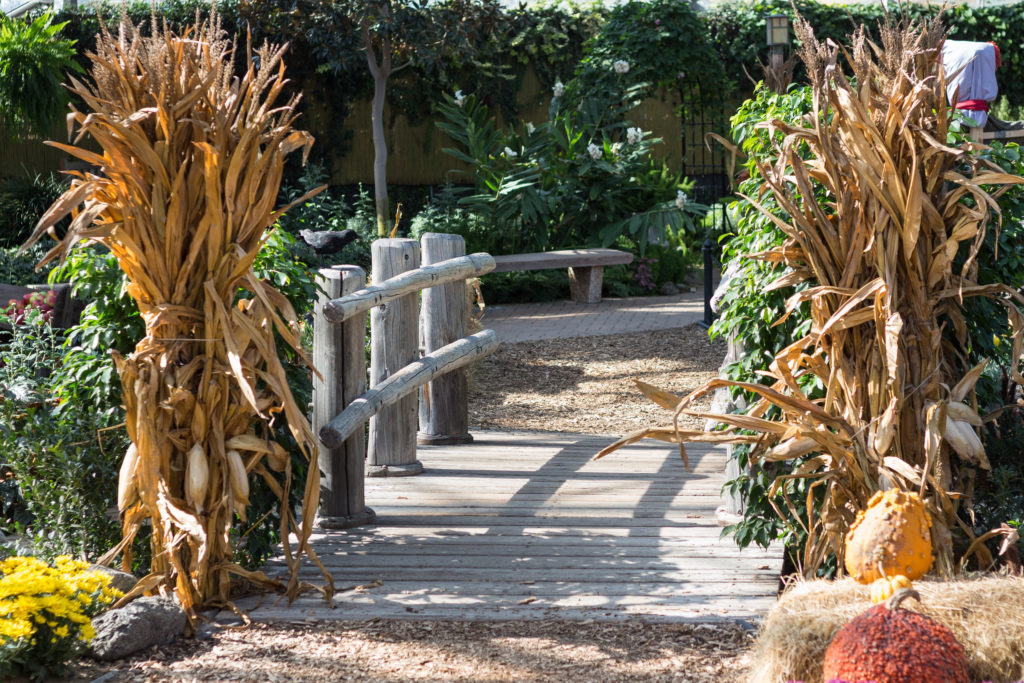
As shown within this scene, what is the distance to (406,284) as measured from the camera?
4.64 metres

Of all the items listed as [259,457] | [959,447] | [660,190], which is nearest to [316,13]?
[660,190]

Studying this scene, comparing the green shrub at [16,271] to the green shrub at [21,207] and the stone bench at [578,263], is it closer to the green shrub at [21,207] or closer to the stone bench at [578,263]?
the green shrub at [21,207]

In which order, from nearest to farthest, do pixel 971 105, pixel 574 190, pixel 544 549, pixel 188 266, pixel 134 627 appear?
pixel 134 627, pixel 188 266, pixel 544 549, pixel 971 105, pixel 574 190

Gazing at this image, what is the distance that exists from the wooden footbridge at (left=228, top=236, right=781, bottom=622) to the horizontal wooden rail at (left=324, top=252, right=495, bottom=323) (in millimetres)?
11

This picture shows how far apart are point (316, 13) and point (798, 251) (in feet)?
35.4

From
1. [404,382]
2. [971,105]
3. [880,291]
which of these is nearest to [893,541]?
[880,291]

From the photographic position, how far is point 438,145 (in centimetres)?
1488

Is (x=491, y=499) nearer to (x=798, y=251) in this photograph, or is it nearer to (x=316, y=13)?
(x=798, y=251)

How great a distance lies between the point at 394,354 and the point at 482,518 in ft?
3.36

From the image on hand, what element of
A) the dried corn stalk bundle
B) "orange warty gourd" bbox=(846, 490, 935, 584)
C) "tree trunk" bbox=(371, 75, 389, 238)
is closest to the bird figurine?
"tree trunk" bbox=(371, 75, 389, 238)

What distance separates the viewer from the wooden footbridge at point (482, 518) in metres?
3.46

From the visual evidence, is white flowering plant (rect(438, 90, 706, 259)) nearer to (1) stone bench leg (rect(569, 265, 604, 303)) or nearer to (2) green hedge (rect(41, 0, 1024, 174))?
(1) stone bench leg (rect(569, 265, 604, 303))

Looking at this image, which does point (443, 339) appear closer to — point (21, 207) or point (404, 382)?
point (404, 382)

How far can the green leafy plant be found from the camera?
11.0m
